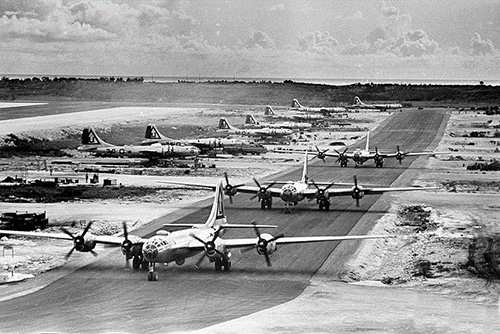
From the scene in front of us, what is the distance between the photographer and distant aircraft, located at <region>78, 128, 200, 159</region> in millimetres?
121812

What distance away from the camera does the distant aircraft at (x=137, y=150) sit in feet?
400

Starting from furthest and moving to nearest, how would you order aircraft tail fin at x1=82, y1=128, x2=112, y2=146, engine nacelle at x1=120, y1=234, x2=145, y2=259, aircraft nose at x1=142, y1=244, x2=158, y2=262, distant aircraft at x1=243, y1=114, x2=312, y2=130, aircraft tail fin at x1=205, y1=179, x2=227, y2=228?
distant aircraft at x1=243, y1=114, x2=312, y2=130 < aircraft tail fin at x1=82, y1=128, x2=112, y2=146 < aircraft tail fin at x1=205, y1=179, x2=227, y2=228 < engine nacelle at x1=120, y1=234, x2=145, y2=259 < aircraft nose at x1=142, y1=244, x2=158, y2=262

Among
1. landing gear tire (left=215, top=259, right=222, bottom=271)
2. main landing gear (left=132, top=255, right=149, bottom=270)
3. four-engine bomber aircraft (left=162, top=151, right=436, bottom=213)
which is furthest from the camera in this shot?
four-engine bomber aircraft (left=162, top=151, right=436, bottom=213)

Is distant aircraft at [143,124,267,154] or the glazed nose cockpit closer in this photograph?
the glazed nose cockpit

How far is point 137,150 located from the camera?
401ft

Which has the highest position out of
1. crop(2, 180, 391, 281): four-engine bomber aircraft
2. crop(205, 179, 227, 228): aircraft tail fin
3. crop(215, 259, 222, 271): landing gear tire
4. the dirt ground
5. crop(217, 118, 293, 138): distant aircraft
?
crop(205, 179, 227, 228): aircraft tail fin

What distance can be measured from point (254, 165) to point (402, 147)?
4710 centimetres

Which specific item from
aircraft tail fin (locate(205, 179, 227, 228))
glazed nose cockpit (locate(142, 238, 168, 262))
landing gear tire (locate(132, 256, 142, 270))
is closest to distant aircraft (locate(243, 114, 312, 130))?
aircraft tail fin (locate(205, 179, 227, 228))

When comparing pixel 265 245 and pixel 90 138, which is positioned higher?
pixel 90 138

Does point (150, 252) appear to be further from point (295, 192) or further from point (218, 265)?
point (295, 192)

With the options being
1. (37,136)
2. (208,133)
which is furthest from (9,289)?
(208,133)

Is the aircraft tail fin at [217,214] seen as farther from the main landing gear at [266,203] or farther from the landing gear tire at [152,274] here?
the main landing gear at [266,203]

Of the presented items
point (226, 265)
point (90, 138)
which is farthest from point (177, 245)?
point (90, 138)

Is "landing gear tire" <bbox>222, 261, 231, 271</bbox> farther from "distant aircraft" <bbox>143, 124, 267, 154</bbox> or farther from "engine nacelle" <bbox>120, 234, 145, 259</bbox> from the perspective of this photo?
"distant aircraft" <bbox>143, 124, 267, 154</bbox>
